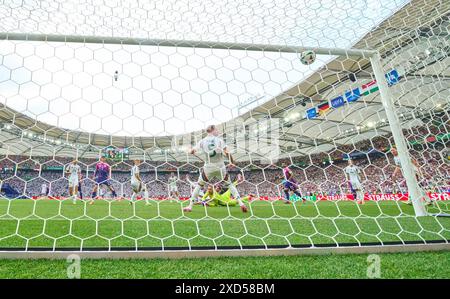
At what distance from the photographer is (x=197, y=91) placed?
7.95 ft

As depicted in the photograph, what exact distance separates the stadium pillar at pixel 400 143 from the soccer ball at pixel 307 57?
0.89 metres

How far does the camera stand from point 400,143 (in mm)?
3002

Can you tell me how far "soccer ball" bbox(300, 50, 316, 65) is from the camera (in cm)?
273

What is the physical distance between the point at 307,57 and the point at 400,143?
151 centimetres

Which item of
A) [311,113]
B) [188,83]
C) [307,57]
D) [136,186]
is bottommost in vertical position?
[136,186]

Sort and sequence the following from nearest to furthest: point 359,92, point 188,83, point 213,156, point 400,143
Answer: point 188,83 < point 400,143 < point 359,92 < point 213,156

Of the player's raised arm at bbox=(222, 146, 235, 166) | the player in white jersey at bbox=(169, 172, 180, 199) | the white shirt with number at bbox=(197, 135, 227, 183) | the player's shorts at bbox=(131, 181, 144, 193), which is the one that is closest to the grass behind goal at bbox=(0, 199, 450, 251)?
the player's raised arm at bbox=(222, 146, 235, 166)

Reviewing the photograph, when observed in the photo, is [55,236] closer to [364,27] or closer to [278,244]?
[278,244]

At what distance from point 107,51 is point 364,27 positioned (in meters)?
3.01

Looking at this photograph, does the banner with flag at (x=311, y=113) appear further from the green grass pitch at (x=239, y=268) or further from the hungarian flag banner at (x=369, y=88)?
the green grass pitch at (x=239, y=268)

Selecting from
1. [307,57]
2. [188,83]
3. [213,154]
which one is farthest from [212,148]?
[307,57]

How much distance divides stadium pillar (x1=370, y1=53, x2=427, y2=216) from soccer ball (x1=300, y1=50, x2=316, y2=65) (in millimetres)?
891

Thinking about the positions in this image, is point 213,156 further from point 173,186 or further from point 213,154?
point 173,186
